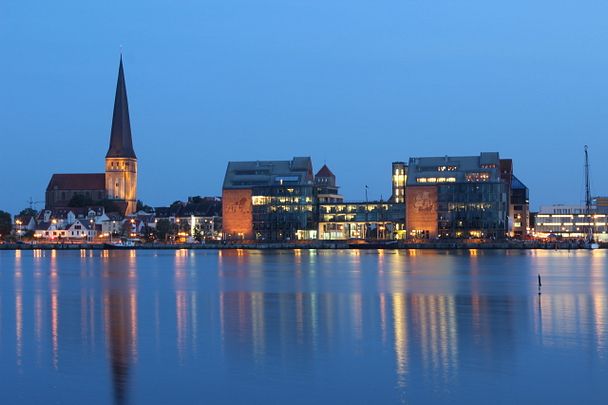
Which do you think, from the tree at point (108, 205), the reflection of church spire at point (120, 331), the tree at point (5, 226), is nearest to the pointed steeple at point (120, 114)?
the tree at point (108, 205)

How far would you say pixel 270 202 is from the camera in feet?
505

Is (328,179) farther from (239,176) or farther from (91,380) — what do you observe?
(91,380)

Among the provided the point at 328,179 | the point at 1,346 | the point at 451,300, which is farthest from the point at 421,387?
the point at 328,179

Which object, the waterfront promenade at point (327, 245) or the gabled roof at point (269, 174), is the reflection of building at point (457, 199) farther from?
the gabled roof at point (269, 174)

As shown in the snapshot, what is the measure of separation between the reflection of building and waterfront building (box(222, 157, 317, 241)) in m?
17.0

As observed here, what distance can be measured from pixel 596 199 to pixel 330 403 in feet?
604

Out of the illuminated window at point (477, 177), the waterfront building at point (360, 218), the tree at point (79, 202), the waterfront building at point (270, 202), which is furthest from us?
the tree at point (79, 202)

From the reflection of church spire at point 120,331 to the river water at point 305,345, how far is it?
54 millimetres

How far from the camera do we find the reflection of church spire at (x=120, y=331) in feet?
82.2

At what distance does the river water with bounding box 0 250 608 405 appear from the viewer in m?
23.7

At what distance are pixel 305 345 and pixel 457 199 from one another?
11620 cm

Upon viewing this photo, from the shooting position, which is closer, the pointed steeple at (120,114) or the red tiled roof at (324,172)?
the red tiled roof at (324,172)

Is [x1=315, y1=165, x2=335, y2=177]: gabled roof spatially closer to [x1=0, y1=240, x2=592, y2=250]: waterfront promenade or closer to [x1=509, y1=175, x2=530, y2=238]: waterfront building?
[x1=0, y1=240, x2=592, y2=250]: waterfront promenade

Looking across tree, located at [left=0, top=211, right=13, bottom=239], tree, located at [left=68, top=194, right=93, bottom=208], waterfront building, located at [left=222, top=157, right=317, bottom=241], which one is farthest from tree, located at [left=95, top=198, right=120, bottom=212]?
waterfront building, located at [left=222, top=157, right=317, bottom=241]
